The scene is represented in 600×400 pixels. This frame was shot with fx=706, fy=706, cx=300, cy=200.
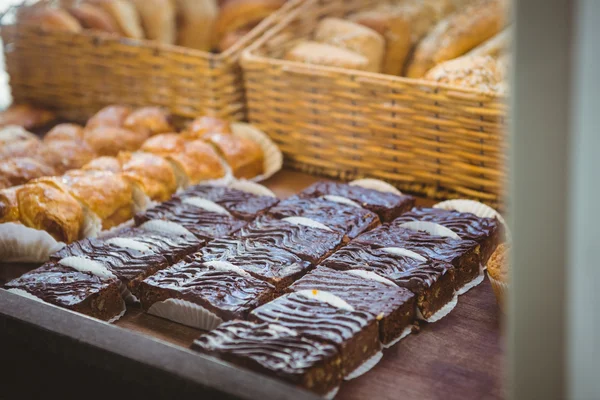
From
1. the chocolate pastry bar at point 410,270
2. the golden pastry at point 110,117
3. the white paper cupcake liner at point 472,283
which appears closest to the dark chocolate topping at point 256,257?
the chocolate pastry bar at point 410,270

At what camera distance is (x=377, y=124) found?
9.04 feet

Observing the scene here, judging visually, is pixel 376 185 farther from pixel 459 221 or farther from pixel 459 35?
pixel 459 35

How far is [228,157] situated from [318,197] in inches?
22.5

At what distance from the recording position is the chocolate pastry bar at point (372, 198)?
7.91 ft

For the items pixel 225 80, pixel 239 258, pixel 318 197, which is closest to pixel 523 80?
pixel 239 258

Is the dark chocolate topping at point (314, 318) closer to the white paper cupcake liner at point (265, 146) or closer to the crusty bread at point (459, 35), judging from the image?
the white paper cupcake liner at point (265, 146)

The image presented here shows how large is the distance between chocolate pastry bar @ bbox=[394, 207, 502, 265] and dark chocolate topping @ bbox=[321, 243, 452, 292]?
0.23 meters

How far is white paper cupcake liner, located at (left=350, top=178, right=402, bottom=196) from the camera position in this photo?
104 inches

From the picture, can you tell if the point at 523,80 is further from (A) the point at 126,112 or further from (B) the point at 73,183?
(A) the point at 126,112

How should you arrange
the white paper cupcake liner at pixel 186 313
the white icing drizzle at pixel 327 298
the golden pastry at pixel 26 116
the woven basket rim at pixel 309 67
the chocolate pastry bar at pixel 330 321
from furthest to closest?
the golden pastry at pixel 26 116 < the woven basket rim at pixel 309 67 < the white paper cupcake liner at pixel 186 313 < the white icing drizzle at pixel 327 298 < the chocolate pastry bar at pixel 330 321

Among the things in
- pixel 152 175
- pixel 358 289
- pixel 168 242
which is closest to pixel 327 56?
pixel 152 175

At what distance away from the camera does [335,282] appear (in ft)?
6.15

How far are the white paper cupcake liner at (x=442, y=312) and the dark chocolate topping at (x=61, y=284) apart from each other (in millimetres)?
851

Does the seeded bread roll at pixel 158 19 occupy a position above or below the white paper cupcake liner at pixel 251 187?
above
